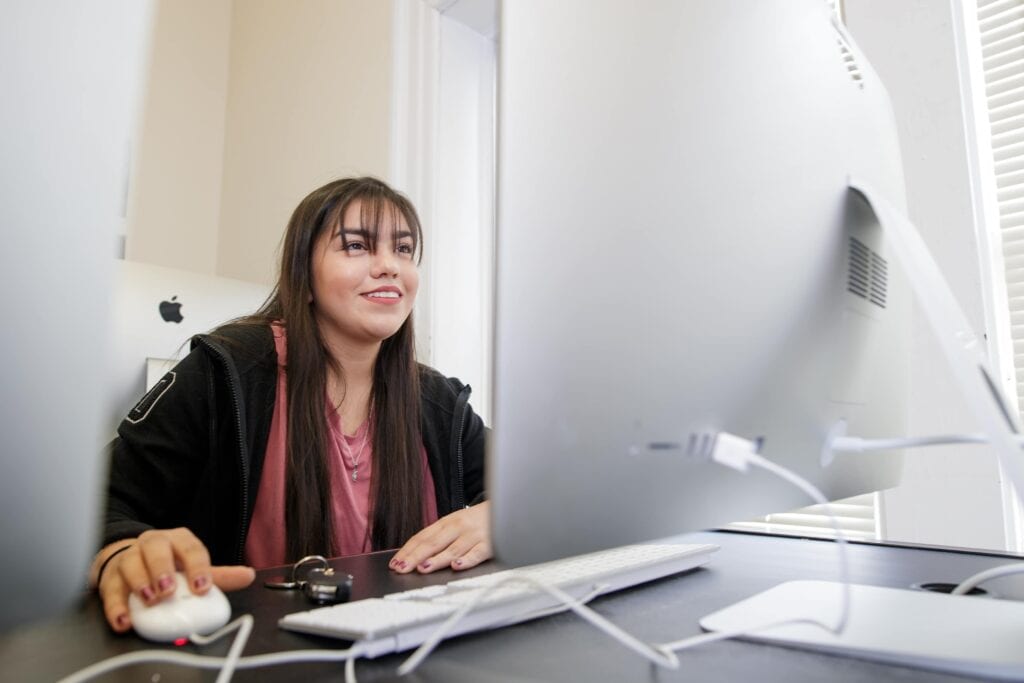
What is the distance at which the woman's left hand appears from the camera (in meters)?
0.68

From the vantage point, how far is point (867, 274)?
20.1 inches

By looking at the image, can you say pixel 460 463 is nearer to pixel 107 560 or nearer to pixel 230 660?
pixel 107 560

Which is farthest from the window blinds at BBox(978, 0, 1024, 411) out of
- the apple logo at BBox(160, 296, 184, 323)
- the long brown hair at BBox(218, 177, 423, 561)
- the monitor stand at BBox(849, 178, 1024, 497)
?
the apple logo at BBox(160, 296, 184, 323)

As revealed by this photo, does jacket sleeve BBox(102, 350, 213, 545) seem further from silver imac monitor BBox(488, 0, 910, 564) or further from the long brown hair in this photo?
silver imac monitor BBox(488, 0, 910, 564)

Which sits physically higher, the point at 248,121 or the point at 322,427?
the point at 248,121

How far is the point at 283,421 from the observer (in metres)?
1.08

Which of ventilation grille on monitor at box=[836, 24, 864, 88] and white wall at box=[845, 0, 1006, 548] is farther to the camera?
white wall at box=[845, 0, 1006, 548]

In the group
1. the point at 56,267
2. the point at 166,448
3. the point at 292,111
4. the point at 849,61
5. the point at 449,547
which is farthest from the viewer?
the point at 292,111

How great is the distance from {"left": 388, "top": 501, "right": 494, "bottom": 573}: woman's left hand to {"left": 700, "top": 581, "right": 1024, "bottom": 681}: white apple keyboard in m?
0.28

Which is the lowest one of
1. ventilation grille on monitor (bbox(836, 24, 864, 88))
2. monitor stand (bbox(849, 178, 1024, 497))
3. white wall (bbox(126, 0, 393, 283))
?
monitor stand (bbox(849, 178, 1024, 497))

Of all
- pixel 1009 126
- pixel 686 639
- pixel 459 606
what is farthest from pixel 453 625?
pixel 1009 126

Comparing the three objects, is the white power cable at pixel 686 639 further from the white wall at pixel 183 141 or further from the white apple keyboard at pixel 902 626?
the white wall at pixel 183 141

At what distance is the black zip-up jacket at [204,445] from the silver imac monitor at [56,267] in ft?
2.34

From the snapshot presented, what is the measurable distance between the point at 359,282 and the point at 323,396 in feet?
0.68
